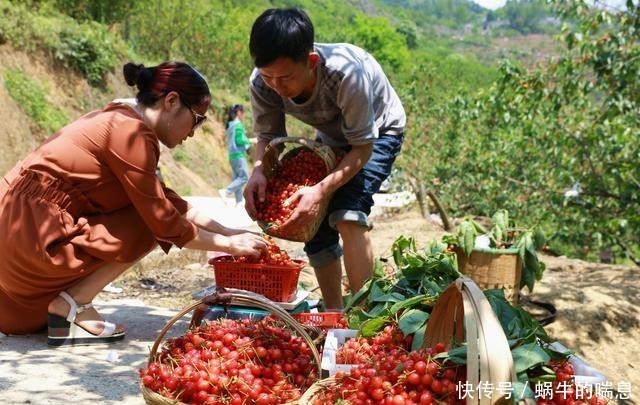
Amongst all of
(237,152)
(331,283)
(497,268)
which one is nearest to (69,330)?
(331,283)

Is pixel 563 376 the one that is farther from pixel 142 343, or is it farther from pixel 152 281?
pixel 152 281

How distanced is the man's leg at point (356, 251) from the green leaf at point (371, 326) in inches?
35.9

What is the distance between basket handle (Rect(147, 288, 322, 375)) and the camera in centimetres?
226

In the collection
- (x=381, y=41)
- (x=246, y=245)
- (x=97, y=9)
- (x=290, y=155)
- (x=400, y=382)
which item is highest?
(x=381, y=41)

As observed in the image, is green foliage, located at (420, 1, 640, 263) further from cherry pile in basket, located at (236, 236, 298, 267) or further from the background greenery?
cherry pile in basket, located at (236, 236, 298, 267)

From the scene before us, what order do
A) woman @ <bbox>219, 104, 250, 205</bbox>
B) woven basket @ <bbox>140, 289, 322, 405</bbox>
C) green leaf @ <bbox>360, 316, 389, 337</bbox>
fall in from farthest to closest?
1. woman @ <bbox>219, 104, 250, 205</bbox>
2. green leaf @ <bbox>360, 316, 389, 337</bbox>
3. woven basket @ <bbox>140, 289, 322, 405</bbox>

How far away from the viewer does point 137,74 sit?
2.98m

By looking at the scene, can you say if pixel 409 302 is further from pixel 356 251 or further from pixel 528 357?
pixel 356 251

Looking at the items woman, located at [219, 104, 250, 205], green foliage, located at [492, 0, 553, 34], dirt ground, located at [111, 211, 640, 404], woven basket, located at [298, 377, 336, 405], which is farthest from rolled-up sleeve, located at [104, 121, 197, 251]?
green foliage, located at [492, 0, 553, 34]

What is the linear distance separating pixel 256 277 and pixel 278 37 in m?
1.06

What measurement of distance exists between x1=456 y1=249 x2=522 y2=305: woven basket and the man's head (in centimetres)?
182

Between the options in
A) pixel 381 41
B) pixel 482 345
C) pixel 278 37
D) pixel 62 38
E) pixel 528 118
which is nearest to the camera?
pixel 482 345

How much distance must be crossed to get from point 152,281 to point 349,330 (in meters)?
2.81

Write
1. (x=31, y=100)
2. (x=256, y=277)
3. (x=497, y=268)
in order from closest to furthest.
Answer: (x=256, y=277), (x=497, y=268), (x=31, y=100)
